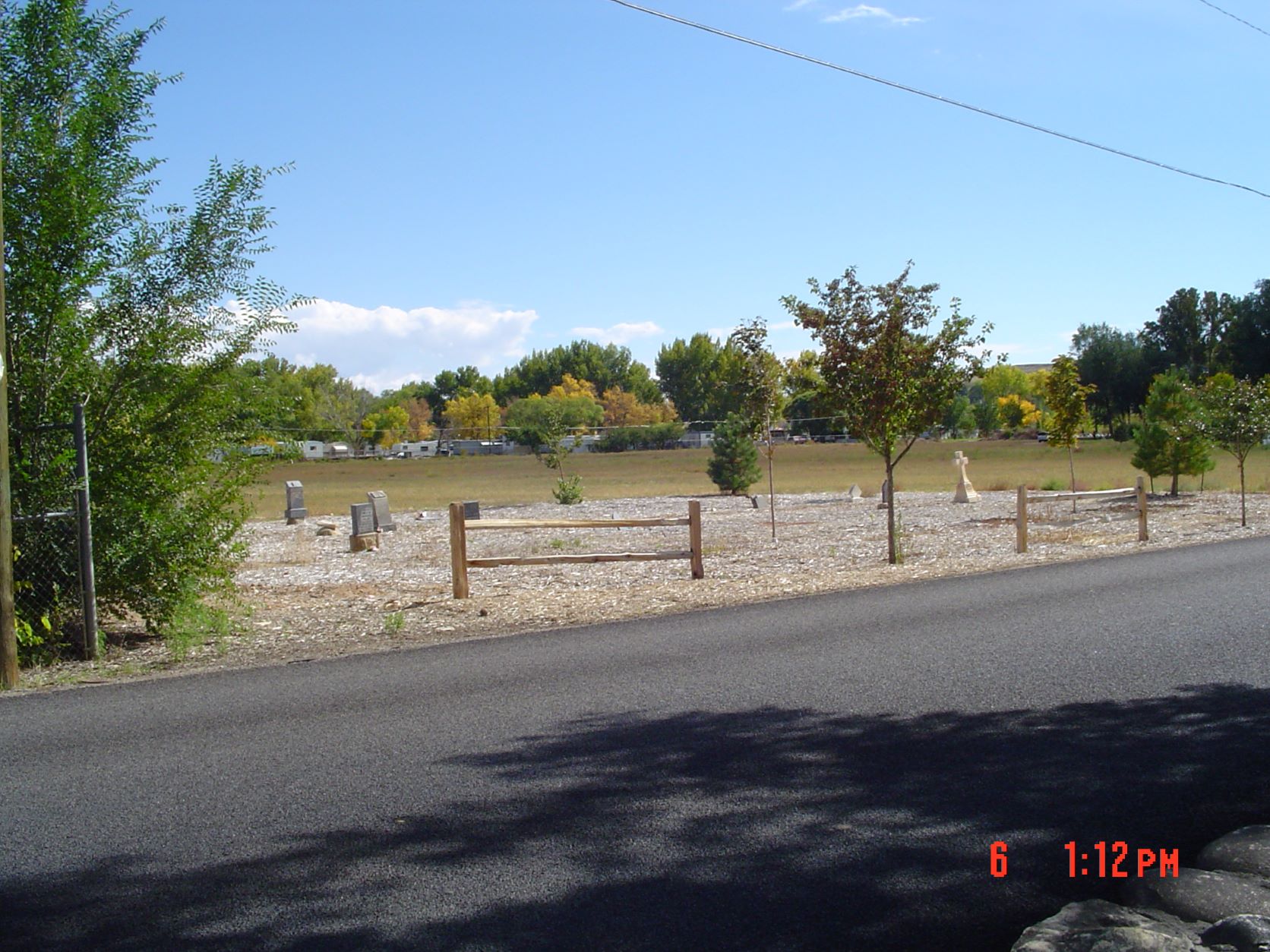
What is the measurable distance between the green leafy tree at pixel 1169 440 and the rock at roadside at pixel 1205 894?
28624 millimetres

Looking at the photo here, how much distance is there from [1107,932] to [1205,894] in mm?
654

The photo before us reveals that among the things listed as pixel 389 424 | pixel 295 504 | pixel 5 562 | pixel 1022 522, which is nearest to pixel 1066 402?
pixel 1022 522

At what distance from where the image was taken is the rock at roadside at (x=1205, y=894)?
396cm

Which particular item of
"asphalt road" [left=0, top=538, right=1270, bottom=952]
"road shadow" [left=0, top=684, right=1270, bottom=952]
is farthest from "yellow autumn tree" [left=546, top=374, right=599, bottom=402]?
"road shadow" [left=0, top=684, right=1270, bottom=952]

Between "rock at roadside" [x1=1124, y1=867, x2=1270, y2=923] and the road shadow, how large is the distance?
8.4 inches

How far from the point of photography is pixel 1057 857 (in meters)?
4.51

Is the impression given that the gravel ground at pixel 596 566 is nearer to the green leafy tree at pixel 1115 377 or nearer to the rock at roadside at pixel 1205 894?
the rock at roadside at pixel 1205 894

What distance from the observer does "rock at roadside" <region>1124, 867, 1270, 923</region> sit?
3.96 metres

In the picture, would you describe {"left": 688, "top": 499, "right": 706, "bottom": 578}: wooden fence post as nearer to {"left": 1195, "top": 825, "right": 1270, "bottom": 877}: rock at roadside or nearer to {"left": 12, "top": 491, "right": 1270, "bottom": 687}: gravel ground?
{"left": 12, "top": 491, "right": 1270, "bottom": 687}: gravel ground

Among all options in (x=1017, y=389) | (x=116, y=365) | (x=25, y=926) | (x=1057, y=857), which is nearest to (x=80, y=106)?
(x=116, y=365)

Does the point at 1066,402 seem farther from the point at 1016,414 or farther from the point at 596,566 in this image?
the point at 1016,414

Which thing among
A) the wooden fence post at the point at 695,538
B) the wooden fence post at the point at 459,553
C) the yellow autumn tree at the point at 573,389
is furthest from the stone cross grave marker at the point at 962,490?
the yellow autumn tree at the point at 573,389

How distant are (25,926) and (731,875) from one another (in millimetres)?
2639
